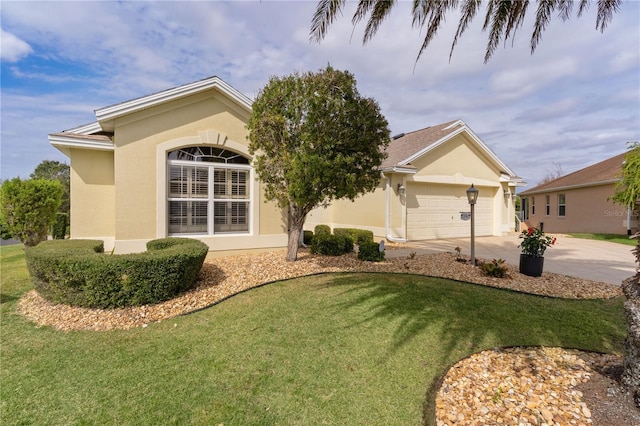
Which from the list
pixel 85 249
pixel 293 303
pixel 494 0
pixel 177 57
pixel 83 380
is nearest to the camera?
pixel 83 380

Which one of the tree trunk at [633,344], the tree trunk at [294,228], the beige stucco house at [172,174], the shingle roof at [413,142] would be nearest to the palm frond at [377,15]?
the tree trunk at [633,344]

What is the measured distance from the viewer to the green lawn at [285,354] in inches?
115

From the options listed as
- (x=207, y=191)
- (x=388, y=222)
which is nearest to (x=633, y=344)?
(x=207, y=191)

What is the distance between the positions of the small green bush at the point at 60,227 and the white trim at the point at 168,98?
8.54m

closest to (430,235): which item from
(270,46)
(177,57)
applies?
(270,46)

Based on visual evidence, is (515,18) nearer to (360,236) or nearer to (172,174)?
(360,236)

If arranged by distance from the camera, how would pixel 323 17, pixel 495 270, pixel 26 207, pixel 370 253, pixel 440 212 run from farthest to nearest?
pixel 440 212 → pixel 26 207 → pixel 370 253 → pixel 495 270 → pixel 323 17

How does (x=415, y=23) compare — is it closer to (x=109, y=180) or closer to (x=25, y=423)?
(x=25, y=423)

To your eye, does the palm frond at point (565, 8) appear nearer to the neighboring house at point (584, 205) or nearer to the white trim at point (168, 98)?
the white trim at point (168, 98)

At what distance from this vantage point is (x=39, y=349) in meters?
4.17

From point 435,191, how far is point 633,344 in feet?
41.1

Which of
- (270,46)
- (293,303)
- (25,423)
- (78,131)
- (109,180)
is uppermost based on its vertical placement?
(270,46)

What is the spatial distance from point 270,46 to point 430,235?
35.0ft

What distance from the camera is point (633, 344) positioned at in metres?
2.66
